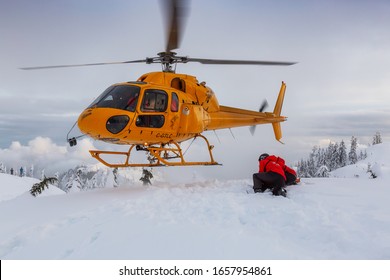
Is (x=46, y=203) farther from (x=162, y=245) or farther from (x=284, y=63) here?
(x=284, y=63)

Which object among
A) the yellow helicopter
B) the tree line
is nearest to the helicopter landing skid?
the yellow helicopter

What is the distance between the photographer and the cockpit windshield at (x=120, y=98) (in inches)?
439

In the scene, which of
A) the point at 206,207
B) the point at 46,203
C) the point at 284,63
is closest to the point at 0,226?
the point at 46,203

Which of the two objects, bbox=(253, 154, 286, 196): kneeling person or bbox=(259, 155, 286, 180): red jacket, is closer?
bbox=(253, 154, 286, 196): kneeling person

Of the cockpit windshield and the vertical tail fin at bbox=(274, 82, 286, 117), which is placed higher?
the vertical tail fin at bbox=(274, 82, 286, 117)

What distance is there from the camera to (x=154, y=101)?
1174 centimetres

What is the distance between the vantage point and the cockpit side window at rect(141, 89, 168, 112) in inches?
454

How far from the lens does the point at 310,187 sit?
10.8m

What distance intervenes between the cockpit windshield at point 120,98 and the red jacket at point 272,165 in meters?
4.29

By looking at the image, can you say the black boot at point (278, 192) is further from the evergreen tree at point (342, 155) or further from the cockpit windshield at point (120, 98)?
the evergreen tree at point (342, 155)

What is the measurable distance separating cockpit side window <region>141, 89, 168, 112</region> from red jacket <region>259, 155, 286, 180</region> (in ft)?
12.2

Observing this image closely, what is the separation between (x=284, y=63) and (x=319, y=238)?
883 centimetres

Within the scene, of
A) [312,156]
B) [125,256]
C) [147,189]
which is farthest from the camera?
[312,156]

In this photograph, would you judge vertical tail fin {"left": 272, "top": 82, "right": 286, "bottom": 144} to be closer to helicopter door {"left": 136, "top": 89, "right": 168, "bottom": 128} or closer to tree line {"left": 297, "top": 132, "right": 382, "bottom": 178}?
helicopter door {"left": 136, "top": 89, "right": 168, "bottom": 128}
